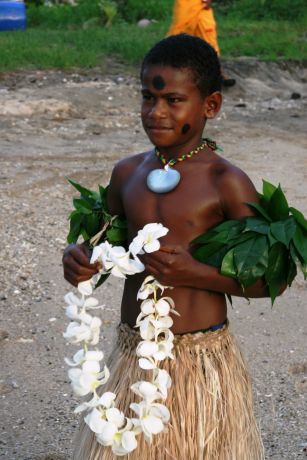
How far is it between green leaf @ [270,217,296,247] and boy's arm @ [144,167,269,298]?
81mm

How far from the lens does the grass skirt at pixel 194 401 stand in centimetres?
289

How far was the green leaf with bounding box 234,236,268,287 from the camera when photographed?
2.80 m

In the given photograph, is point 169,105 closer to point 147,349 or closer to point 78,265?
point 78,265

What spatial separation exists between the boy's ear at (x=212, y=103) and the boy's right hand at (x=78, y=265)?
0.53 meters

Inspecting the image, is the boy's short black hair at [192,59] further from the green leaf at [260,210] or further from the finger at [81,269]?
the finger at [81,269]

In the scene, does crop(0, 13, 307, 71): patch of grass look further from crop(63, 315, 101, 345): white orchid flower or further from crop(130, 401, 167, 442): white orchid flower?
crop(130, 401, 167, 442): white orchid flower

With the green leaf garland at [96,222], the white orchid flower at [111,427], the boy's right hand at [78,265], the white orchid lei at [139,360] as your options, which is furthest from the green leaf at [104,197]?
the white orchid flower at [111,427]

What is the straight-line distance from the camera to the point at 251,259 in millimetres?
2816

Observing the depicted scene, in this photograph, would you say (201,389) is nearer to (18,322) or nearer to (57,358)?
(57,358)

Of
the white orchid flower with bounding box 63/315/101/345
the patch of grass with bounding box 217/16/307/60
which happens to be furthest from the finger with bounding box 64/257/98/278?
the patch of grass with bounding box 217/16/307/60

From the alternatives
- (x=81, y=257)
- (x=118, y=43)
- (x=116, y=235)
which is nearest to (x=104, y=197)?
(x=116, y=235)

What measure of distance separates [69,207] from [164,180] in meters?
4.40

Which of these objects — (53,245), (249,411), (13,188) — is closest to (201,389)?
(249,411)

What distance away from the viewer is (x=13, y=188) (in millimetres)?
7699
